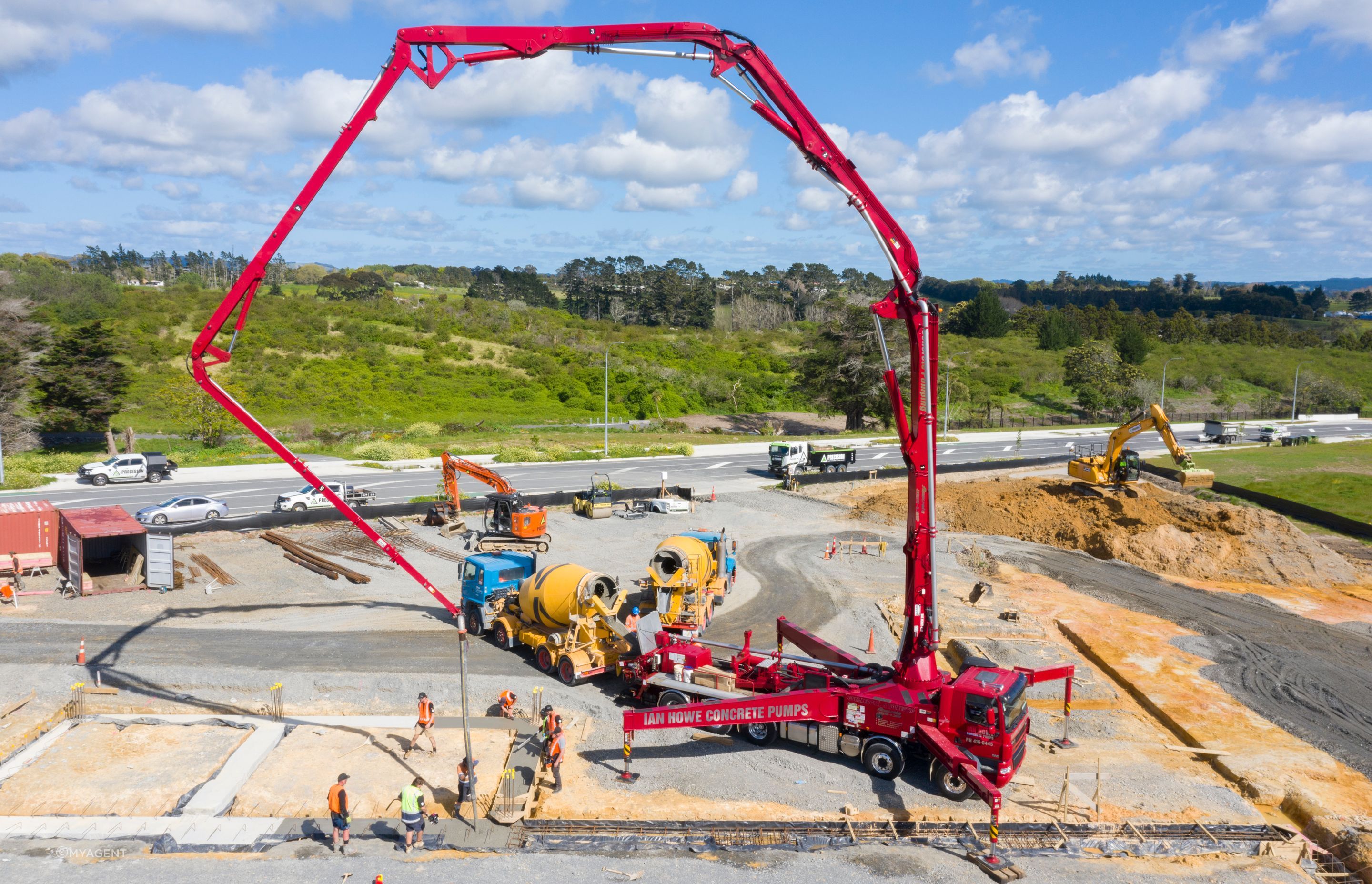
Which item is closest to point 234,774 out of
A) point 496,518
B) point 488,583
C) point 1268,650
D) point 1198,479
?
point 488,583

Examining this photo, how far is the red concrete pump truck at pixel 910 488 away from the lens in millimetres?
15430

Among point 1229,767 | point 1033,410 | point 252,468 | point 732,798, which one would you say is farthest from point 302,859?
point 1033,410

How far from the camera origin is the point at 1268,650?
2570 centimetres

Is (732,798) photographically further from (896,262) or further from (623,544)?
(623,544)

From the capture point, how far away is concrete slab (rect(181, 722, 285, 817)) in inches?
612

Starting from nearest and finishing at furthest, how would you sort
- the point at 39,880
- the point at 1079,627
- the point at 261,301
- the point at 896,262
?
the point at 39,880 < the point at 896,262 < the point at 1079,627 < the point at 261,301

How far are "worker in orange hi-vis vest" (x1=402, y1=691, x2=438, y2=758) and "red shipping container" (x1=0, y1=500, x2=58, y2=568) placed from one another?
2158cm

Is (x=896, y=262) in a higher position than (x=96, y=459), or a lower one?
higher

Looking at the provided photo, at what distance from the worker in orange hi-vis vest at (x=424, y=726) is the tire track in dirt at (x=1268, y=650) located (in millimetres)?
20594

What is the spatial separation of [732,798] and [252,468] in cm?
4886

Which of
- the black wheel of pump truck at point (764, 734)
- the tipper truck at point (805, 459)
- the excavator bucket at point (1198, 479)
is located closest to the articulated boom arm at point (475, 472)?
the tipper truck at point (805, 459)

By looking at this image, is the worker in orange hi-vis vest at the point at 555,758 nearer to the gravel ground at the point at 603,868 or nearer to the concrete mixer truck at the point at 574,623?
the gravel ground at the point at 603,868

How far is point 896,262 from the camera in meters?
15.6

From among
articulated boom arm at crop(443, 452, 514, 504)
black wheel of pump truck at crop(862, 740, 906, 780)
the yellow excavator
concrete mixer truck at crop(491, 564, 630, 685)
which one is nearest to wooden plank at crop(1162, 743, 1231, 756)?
black wheel of pump truck at crop(862, 740, 906, 780)
